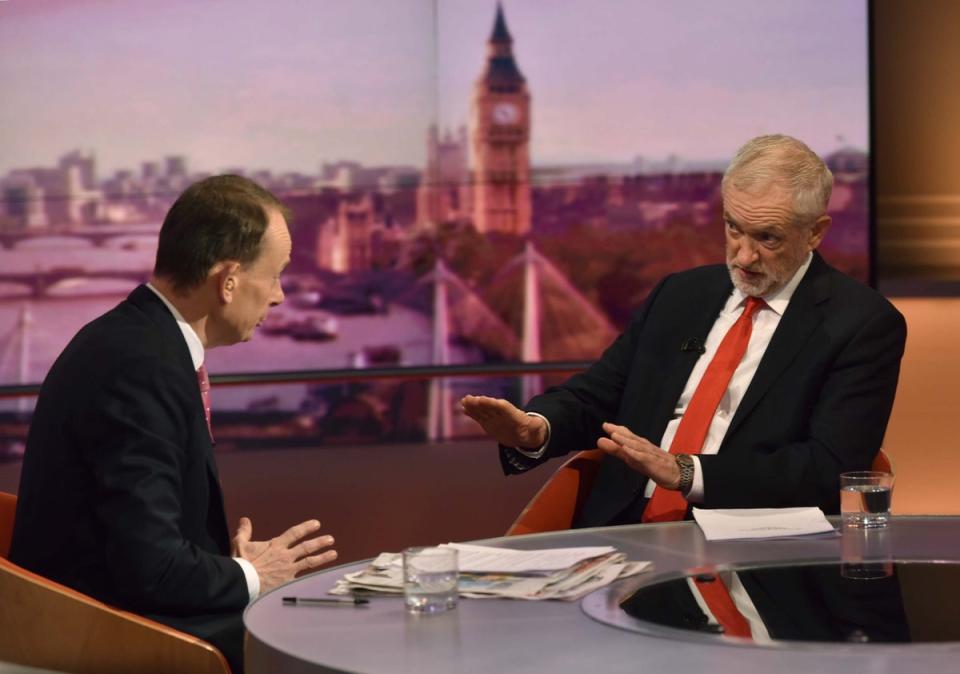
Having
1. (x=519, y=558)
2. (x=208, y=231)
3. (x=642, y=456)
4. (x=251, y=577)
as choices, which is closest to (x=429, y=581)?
(x=519, y=558)

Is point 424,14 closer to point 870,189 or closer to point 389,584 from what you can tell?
point 870,189

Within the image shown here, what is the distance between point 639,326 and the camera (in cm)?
356

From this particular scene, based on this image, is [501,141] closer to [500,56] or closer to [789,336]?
[500,56]

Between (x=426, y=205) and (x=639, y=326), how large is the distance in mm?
2008

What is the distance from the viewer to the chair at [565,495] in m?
3.10

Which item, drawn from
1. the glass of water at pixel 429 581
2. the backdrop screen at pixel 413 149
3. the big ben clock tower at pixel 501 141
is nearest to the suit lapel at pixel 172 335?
the glass of water at pixel 429 581

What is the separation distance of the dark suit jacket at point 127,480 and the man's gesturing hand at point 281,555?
0.20ft

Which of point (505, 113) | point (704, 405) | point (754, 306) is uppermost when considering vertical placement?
point (505, 113)

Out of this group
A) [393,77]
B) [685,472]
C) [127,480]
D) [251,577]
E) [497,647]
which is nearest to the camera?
[497,647]

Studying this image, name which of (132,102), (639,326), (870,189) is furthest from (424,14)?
(639,326)

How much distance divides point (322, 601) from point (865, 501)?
995 mm

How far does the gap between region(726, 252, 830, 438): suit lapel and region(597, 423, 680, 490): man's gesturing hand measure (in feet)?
0.93

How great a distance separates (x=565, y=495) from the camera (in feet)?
10.4

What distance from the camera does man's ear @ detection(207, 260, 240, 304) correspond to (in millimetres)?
2502
